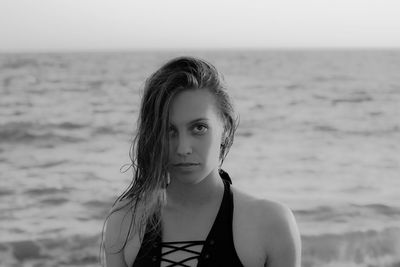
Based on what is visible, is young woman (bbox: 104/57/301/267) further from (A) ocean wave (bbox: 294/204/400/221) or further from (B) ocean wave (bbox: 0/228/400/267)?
(A) ocean wave (bbox: 294/204/400/221)

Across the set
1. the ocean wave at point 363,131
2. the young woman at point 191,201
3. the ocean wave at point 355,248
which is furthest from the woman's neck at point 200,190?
the ocean wave at point 363,131

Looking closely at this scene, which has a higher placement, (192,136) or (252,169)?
(192,136)

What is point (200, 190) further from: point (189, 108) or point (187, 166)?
point (189, 108)

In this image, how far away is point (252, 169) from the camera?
40.6ft

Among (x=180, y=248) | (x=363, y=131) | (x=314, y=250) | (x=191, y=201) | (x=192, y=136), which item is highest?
(x=192, y=136)

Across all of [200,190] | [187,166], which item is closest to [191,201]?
[200,190]

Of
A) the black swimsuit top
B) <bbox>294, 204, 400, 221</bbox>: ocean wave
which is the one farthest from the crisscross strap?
<bbox>294, 204, 400, 221</bbox>: ocean wave

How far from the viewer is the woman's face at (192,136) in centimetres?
238

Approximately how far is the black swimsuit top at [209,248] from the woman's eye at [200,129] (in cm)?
25

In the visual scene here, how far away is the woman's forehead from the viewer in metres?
2.39

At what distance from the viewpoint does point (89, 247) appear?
7.86m

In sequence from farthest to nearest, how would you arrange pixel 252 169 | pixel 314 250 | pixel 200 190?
pixel 252 169 < pixel 314 250 < pixel 200 190

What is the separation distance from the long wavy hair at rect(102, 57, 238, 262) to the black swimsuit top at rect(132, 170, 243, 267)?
2.7 inches

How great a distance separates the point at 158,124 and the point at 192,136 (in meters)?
0.13
